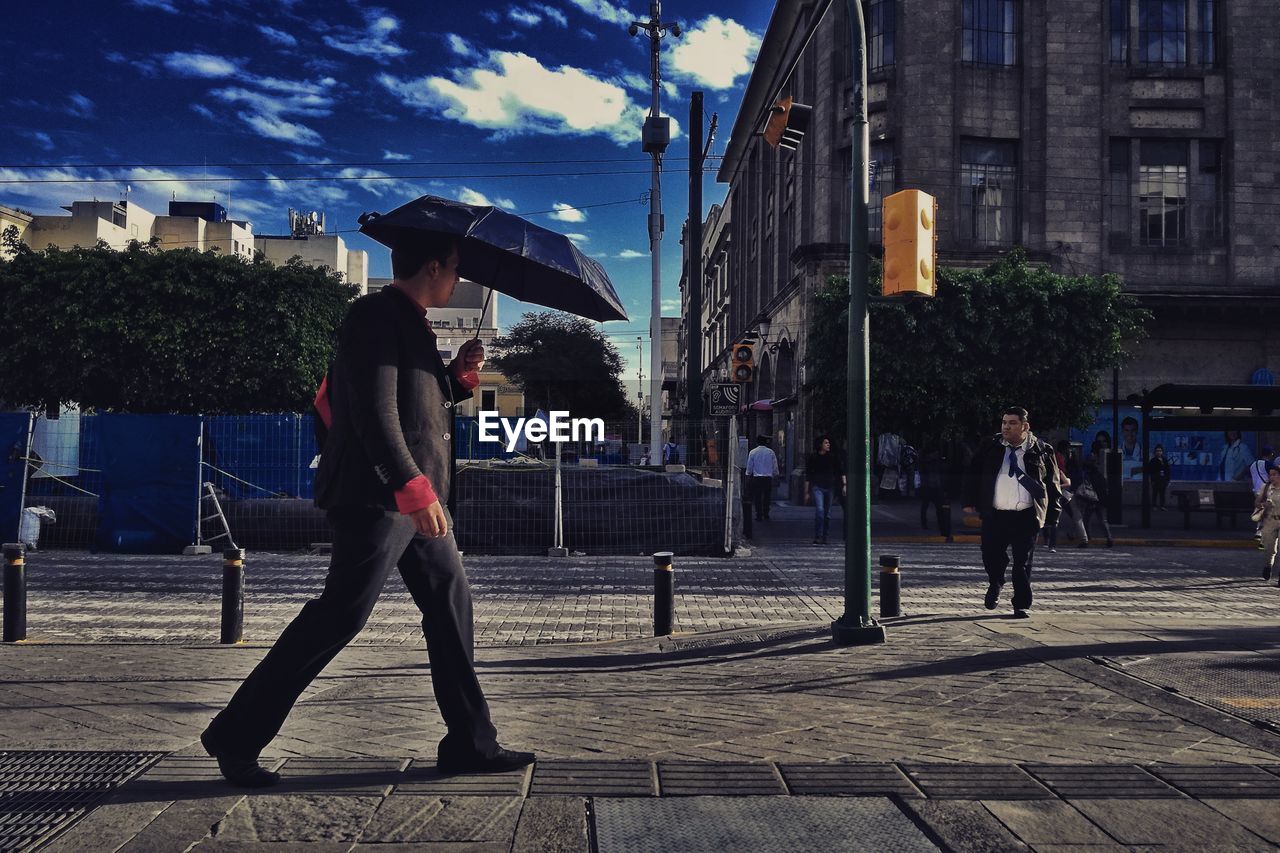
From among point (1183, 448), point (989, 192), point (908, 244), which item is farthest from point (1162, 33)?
point (908, 244)

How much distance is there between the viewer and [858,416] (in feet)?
22.2

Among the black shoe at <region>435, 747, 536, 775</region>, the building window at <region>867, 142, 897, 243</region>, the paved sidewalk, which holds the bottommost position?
the paved sidewalk

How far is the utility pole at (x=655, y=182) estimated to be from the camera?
2211cm

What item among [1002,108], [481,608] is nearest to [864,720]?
[481,608]

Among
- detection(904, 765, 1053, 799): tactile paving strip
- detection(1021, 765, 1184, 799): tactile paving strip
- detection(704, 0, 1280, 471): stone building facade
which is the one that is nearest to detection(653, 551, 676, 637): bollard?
detection(904, 765, 1053, 799): tactile paving strip

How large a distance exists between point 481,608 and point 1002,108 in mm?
22166

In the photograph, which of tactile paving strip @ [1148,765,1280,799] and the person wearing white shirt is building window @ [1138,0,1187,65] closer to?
the person wearing white shirt

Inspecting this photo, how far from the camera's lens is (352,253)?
267 ft

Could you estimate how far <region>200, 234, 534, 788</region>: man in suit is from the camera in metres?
3.26

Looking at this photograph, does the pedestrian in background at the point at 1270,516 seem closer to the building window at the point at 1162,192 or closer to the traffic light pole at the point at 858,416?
the traffic light pole at the point at 858,416

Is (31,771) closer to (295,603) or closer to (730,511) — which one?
(295,603)

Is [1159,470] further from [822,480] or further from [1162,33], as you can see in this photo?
[1162,33]

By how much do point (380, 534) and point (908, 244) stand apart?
14.3ft

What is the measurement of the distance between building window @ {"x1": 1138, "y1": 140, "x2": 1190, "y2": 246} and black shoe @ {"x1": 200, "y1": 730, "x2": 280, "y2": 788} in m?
26.9
